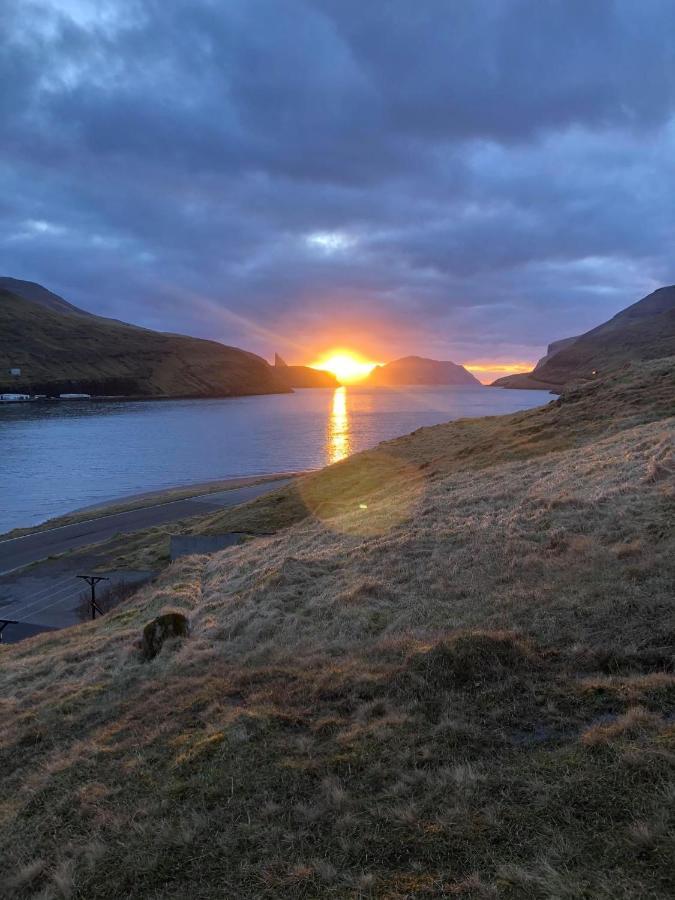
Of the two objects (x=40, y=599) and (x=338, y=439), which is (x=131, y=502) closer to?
(x=40, y=599)

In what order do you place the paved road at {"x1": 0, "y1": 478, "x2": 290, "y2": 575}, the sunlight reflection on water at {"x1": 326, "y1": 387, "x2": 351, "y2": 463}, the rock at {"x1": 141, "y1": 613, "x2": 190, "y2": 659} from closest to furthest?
the rock at {"x1": 141, "y1": 613, "x2": 190, "y2": 659} < the paved road at {"x1": 0, "y1": 478, "x2": 290, "y2": 575} < the sunlight reflection on water at {"x1": 326, "y1": 387, "x2": 351, "y2": 463}

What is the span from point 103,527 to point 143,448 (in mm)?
52819

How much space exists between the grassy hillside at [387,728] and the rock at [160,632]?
0.96 ft

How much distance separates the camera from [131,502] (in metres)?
49.2

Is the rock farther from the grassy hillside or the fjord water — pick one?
the fjord water

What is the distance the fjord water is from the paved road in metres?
8.47

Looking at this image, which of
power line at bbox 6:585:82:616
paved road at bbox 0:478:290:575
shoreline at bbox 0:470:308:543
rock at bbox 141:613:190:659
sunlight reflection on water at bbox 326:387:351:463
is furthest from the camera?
sunlight reflection on water at bbox 326:387:351:463

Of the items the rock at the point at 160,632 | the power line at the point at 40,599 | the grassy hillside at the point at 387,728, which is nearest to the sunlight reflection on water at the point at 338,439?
the power line at the point at 40,599

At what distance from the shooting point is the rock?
1070 cm

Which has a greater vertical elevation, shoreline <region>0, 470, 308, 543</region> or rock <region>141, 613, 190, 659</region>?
rock <region>141, 613, 190, 659</region>

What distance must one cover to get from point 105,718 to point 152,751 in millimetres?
1954

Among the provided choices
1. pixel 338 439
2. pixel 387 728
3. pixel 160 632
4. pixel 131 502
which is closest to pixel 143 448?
pixel 338 439

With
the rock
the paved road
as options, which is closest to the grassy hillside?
the rock

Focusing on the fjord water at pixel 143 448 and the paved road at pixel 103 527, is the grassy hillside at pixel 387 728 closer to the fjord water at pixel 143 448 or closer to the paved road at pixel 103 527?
the paved road at pixel 103 527
